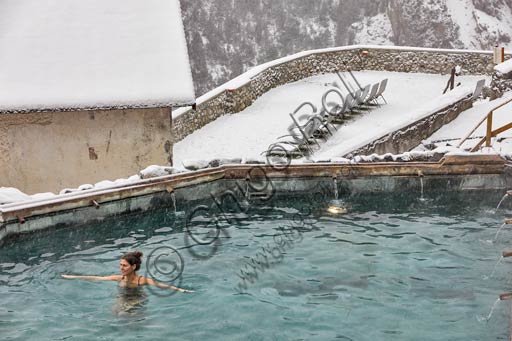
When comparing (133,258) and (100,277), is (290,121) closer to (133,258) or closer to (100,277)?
(100,277)

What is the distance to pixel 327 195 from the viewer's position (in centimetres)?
1452

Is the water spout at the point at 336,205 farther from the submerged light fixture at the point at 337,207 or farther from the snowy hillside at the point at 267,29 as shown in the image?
the snowy hillside at the point at 267,29

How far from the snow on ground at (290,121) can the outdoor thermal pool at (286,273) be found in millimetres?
5013

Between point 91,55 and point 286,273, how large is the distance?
9.64 meters

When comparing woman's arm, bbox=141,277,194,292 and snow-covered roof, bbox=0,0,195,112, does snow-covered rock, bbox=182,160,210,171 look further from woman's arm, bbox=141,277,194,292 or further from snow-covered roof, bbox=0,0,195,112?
woman's arm, bbox=141,277,194,292

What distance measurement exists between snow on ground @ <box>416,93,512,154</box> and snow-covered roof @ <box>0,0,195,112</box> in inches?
313

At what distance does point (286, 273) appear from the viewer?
428 inches

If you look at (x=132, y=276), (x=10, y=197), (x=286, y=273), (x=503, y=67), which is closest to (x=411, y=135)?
(x=503, y=67)

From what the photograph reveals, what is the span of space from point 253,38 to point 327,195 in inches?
2666

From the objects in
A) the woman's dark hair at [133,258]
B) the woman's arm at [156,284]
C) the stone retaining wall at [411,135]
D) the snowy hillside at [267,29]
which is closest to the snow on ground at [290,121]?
the stone retaining wall at [411,135]

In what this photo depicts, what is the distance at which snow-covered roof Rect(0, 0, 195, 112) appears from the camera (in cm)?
1634

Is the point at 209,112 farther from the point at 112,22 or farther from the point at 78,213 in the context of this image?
the point at 78,213

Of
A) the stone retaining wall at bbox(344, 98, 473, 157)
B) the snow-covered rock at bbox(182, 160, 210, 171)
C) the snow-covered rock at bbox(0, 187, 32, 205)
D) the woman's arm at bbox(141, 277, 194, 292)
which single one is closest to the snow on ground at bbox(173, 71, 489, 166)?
the stone retaining wall at bbox(344, 98, 473, 157)

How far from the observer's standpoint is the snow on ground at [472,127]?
18.5m
